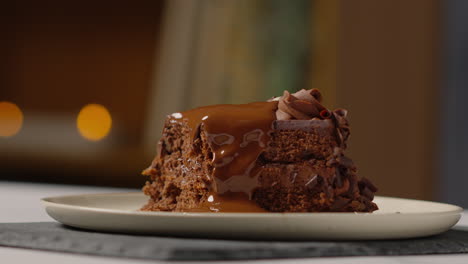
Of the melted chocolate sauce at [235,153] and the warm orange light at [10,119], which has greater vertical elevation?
the melted chocolate sauce at [235,153]

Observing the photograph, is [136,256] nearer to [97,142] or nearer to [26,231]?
[26,231]

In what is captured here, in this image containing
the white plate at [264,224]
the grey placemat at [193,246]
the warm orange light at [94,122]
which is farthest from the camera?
the warm orange light at [94,122]

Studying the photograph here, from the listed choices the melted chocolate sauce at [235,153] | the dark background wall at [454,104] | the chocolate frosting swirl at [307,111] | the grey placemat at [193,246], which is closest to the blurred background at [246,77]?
the dark background wall at [454,104]

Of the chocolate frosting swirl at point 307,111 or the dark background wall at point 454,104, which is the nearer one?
the chocolate frosting swirl at point 307,111

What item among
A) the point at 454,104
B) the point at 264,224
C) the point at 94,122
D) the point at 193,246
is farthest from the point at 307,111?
the point at 94,122

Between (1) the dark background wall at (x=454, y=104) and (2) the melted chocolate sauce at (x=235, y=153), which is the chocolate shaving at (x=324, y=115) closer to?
(2) the melted chocolate sauce at (x=235, y=153)

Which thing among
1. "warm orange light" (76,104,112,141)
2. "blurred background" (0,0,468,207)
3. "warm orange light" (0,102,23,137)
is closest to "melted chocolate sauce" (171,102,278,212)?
"blurred background" (0,0,468,207)
